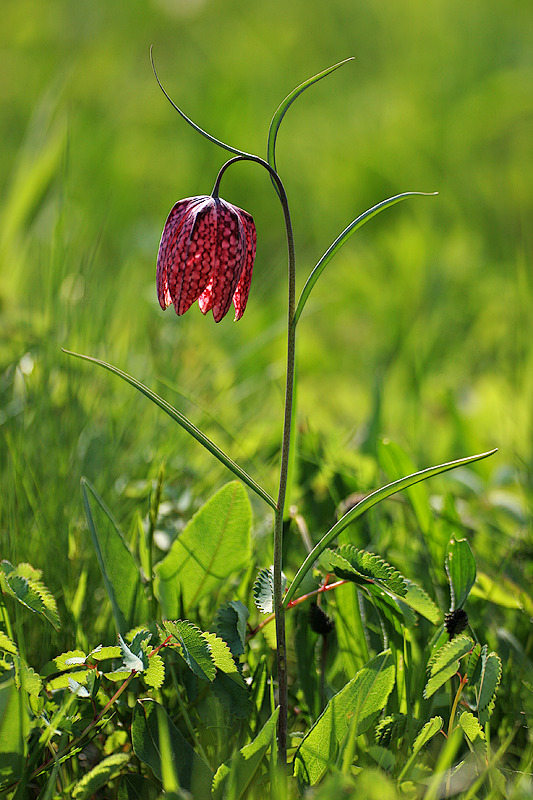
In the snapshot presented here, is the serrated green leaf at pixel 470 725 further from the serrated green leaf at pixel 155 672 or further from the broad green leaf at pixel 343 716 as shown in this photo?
the serrated green leaf at pixel 155 672

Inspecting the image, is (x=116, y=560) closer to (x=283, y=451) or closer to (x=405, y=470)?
(x=283, y=451)

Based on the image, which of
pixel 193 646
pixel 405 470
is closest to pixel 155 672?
pixel 193 646

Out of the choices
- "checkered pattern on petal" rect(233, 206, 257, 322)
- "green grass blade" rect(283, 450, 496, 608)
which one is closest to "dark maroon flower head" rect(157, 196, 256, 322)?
"checkered pattern on petal" rect(233, 206, 257, 322)

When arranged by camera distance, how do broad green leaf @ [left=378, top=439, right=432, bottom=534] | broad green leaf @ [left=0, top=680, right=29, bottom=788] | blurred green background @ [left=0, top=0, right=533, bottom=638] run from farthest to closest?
blurred green background @ [left=0, top=0, right=533, bottom=638], broad green leaf @ [left=378, top=439, right=432, bottom=534], broad green leaf @ [left=0, top=680, right=29, bottom=788]

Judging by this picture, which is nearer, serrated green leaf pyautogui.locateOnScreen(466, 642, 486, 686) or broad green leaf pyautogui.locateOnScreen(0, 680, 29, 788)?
broad green leaf pyautogui.locateOnScreen(0, 680, 29, 788)

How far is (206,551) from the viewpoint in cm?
81

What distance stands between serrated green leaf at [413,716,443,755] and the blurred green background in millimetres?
409

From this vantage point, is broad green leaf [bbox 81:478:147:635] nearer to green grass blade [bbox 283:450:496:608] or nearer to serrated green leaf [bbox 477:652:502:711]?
green grass blade [bbox 283:450:496:608]

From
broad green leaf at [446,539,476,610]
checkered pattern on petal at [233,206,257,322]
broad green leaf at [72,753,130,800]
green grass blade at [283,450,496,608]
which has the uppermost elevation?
checkered pattern on petal at [233,206,257,322]

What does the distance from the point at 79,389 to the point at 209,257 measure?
53 cm

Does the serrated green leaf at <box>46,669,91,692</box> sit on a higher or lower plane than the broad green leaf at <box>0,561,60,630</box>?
lower

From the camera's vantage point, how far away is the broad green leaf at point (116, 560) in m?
0.80

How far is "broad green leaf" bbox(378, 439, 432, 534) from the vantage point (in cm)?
92

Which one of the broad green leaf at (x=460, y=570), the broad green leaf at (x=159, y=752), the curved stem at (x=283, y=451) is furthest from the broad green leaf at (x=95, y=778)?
the broad green leaf at (x=460, y=570)
